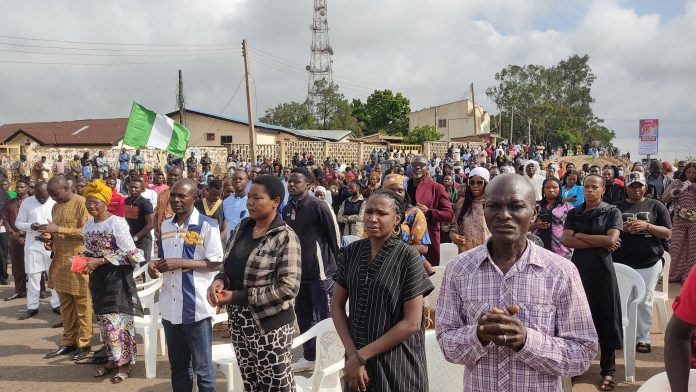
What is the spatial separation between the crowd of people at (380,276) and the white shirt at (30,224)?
0.02 metres

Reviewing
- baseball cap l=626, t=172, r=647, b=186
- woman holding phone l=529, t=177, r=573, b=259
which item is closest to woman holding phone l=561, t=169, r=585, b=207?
woman holding phone l=529, t=177, r=573, b=259

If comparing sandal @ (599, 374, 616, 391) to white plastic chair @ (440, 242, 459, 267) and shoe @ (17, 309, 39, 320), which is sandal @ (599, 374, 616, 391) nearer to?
white plastic chair @ (440, 242, 459, 267)

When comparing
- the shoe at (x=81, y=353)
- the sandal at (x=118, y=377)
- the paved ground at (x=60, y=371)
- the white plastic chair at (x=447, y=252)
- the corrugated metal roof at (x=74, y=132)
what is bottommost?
the paved ground at (x=60, y=371)

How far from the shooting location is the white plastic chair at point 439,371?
3635 mm

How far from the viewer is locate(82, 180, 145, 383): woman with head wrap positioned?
16.4 feet

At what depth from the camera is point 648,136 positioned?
2767 cm

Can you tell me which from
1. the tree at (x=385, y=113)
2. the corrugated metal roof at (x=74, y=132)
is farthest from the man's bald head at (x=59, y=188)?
the tree at (x=385, y=113)

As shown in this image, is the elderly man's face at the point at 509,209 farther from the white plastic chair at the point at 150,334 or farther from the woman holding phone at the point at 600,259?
the white plastic chair at the point at 150,334

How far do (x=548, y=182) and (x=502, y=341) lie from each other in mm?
4385

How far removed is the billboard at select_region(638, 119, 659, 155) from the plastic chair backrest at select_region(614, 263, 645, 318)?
24097 mm

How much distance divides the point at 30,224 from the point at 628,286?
22.7ft

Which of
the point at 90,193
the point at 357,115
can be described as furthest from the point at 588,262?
the point at 357,115

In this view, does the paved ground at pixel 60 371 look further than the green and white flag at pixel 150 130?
No

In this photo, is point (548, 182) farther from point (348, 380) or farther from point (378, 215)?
point (348, 380)
